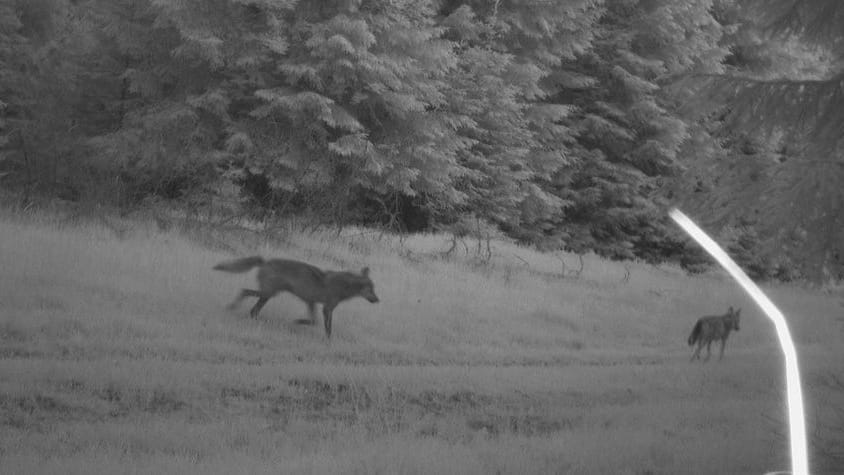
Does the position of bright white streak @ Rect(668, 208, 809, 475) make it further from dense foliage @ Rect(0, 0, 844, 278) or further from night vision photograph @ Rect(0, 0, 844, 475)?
dense foliage @ Rect(0, 0, 844, 278)

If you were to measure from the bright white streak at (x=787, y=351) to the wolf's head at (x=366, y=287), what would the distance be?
1370mm

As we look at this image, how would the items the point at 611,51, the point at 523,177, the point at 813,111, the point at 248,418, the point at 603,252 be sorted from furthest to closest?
the point at 523,177 < the point at 611,51 < the point at 603,252 < the point at 813,111 < the point at 248,418

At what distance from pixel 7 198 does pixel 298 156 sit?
5.33 feet

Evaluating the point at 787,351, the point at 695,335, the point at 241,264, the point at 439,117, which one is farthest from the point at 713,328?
the point at 241,264

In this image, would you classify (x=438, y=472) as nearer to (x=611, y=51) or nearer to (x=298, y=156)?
(x=298, y=156)

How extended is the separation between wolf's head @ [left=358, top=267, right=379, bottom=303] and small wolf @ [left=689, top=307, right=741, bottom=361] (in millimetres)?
1622

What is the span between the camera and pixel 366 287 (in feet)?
11.8

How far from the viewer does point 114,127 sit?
436cm

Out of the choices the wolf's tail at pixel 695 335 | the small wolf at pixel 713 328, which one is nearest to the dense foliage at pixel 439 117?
the small wolf at pixel 713 328

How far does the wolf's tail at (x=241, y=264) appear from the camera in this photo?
3375mm

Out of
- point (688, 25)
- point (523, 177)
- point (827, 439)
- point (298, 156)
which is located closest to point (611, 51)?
point (688, 25)

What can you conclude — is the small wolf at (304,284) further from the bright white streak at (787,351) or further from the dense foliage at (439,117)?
the bright white streak at (787,351)

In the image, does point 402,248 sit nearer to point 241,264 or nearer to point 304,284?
point 304,284

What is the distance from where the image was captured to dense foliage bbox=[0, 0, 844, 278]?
3760 mm
